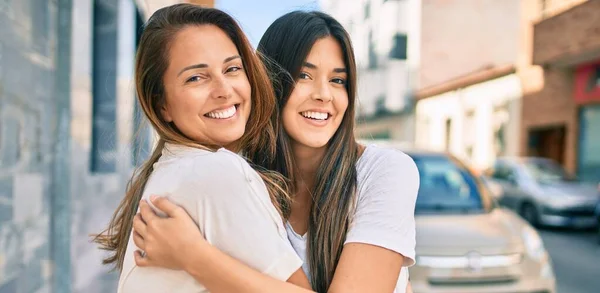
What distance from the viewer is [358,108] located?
5.83 ft

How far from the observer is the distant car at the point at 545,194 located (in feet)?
26.9

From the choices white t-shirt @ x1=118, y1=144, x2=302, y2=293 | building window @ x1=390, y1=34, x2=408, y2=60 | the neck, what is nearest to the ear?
white t-shirt @ x1=118, y1=144, x2=302, y2=293

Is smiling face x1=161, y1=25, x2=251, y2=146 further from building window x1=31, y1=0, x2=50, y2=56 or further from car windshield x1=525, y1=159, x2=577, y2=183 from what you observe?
car windshield x1=525, y1=159, x2=577, y2=183

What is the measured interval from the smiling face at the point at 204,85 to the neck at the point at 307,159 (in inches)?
14.9

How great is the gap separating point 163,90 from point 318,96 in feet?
1.68

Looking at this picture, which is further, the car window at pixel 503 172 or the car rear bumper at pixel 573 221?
the car window at pixel 503 172

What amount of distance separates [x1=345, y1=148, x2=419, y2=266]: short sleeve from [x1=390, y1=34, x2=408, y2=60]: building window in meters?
2.45

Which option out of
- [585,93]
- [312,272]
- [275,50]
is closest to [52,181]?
[275,50]

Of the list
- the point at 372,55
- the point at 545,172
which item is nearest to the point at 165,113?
the point at 372,55

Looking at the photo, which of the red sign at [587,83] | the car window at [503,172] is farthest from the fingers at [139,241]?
the red sign at [587,83]

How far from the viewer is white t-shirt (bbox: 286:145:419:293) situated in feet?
4.25

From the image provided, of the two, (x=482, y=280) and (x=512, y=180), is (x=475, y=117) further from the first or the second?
(x=482, y=280)

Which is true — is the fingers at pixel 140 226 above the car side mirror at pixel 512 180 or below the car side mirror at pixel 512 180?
above

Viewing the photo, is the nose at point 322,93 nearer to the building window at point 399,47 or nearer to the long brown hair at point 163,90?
the long brown hair at point 163,90
